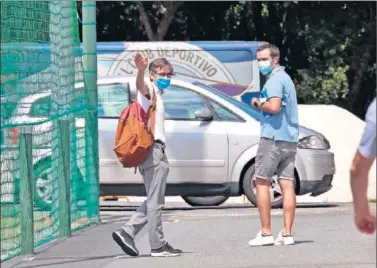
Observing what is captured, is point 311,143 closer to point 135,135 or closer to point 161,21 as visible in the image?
point 135,135

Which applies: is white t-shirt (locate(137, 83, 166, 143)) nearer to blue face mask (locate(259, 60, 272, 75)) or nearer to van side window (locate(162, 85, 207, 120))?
blue face mask (locate(259, 60, 272, 75))

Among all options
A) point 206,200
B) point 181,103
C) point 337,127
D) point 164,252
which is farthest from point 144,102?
point 337,127

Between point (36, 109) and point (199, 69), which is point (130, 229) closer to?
point (36, 109)

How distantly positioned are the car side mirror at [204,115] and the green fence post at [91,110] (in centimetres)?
200

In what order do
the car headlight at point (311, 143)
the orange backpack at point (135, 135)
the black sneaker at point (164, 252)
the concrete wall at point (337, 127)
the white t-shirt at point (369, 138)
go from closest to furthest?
the white t-shirt at point (369, 138)
the orange backpack at point (135, 135)
the black sneaker at point (164, 252)
the car headlight at point (311, 143)
the concrete wall at point (337, 127)

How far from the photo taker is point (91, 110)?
13.0m

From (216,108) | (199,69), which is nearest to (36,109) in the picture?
(216,108)

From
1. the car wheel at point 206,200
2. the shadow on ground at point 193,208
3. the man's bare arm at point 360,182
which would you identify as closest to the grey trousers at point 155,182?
the man's bare arm at point 360,182

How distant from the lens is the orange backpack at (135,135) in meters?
9.55

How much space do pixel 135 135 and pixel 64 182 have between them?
2084 millimetres

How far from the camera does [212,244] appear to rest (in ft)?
35.6

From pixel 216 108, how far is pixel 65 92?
344 cm

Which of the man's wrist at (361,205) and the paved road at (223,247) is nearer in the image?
the man's wrist at (361,205)

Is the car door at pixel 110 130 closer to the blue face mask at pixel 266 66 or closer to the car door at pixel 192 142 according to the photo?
the car door at pixel 192 142
